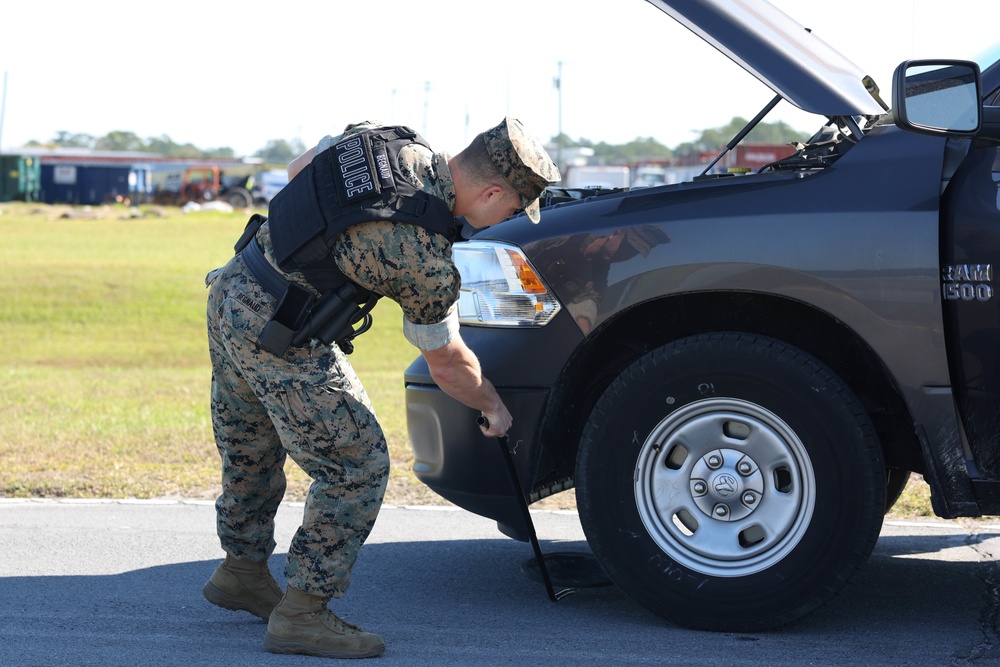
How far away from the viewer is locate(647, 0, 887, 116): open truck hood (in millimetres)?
3748

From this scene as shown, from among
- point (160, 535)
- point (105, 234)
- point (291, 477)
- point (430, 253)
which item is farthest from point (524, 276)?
point (105, 234)

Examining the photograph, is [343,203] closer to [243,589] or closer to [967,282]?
[243,589]

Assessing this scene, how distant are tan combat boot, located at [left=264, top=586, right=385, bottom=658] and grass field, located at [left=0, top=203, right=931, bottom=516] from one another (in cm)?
235

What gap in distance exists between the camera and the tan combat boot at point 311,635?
358cm

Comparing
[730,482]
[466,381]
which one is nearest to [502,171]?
[466,381]

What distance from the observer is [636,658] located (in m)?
→ 3.56

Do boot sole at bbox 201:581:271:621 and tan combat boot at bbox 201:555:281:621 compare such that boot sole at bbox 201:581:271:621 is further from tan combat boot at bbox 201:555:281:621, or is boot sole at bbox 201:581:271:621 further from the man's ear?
the man's ear

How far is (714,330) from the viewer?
393 cm

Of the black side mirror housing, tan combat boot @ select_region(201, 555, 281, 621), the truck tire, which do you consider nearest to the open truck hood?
the black side mirror housing

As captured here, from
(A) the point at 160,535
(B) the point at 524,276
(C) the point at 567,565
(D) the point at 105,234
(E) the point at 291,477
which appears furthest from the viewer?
(D) the point at 105,234

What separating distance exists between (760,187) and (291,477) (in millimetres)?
3555

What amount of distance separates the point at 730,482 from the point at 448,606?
110 centimetres

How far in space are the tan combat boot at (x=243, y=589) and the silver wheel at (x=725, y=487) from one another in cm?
125

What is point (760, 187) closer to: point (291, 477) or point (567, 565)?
point (567, 565)
